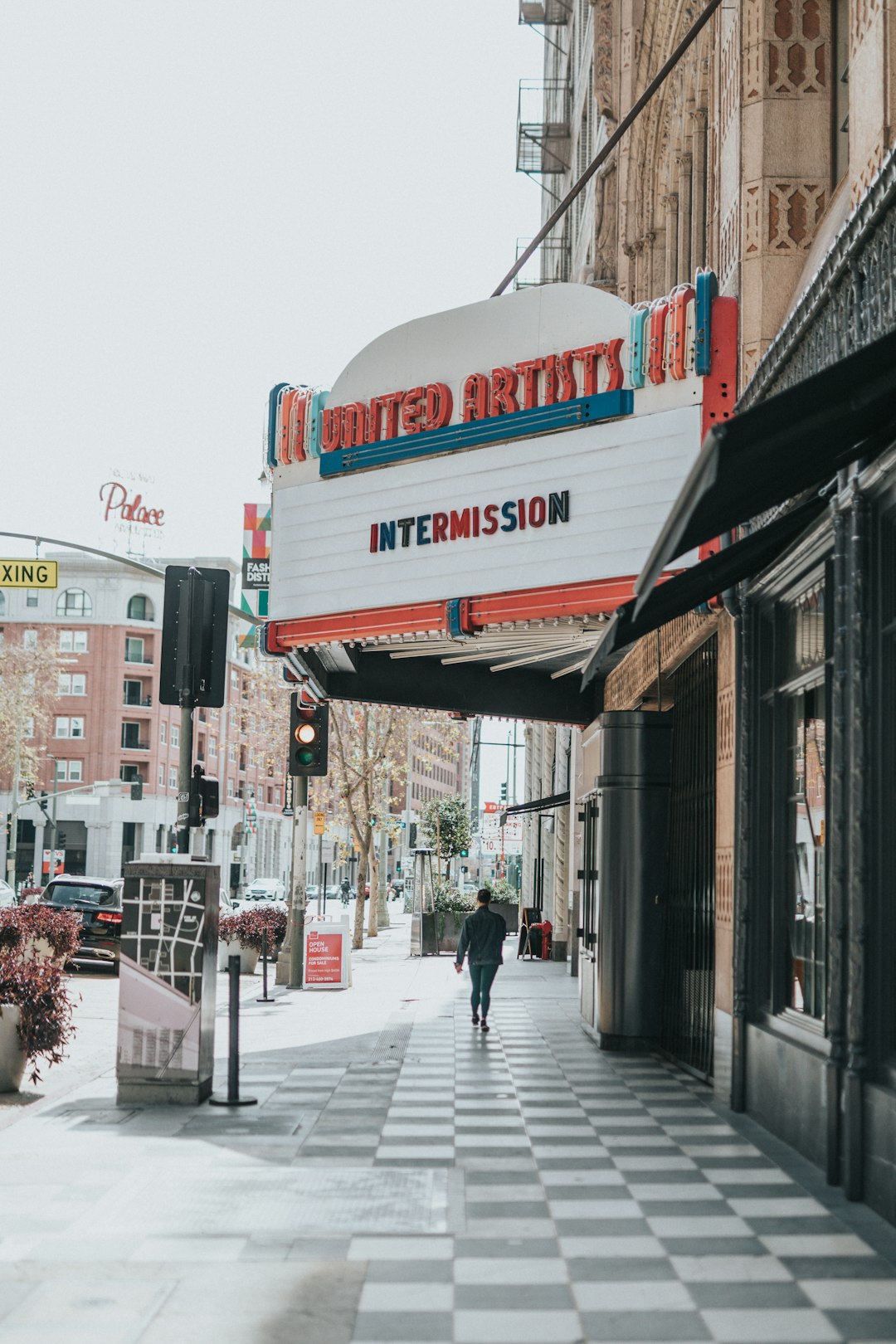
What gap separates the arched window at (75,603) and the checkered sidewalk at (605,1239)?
75.0 metres

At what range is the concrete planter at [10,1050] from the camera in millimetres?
11539

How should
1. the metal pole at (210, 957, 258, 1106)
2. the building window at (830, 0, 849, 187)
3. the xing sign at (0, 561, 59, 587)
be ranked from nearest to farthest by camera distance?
1. the metal pole at (210, 957, 258, 1106)
2. the building window at (830, 0, 849, 187)
3. the xing sign at (0, 561, 59, 587)

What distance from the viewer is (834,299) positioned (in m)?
8.66

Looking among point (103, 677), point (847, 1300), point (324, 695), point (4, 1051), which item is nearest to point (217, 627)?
point (4, 1051)

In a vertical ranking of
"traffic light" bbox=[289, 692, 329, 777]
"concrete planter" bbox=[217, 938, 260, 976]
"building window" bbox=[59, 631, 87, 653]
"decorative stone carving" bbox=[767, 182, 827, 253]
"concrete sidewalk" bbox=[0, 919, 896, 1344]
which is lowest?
"concrete planter" bbox=[217, 938, 260, 976]

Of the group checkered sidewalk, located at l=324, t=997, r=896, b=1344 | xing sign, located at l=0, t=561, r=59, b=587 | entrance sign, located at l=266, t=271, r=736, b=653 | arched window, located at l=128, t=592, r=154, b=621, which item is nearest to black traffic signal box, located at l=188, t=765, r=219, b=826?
entrance sign, located at l=266, t=271, r=736, b=653

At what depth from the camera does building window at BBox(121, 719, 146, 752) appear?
274 ft

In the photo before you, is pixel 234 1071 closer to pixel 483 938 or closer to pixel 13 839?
pixel 483 938

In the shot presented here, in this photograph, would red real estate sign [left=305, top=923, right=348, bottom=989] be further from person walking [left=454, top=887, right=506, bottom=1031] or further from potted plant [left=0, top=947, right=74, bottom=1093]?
potted plant [left=0, top=947, right=74, bottom=1093]

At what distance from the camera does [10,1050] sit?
11.6m

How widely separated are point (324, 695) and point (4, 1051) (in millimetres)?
6629

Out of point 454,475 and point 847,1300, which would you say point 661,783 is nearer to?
point 454,475

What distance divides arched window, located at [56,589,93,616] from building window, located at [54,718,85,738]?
633 cm

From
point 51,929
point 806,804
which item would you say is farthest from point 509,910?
point 806,804
